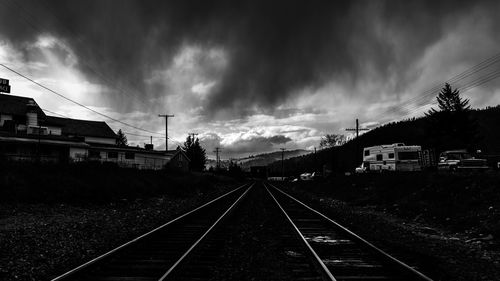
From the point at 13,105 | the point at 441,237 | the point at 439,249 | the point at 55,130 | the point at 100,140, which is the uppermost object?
the point at 13,105

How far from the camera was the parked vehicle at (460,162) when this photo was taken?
29.4 metres

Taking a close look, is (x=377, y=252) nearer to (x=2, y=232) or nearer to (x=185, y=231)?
(x=185, y=231)

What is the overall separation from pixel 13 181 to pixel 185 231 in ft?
42.3

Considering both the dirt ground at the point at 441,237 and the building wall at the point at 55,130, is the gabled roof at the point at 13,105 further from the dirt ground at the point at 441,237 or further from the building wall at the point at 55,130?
the dirt ground at the point at 441,237

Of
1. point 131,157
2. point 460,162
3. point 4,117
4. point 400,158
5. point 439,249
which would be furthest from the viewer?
point 131,157

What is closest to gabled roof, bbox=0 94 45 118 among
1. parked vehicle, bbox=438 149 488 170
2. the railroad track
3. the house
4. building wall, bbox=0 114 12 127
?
the house

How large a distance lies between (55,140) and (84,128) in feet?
74.8

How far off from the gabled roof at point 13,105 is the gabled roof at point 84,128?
7112 millimetres

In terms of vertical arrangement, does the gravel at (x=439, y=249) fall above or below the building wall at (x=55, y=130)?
below

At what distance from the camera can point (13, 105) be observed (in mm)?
51719

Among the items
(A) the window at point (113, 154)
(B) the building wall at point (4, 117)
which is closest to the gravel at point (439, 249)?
(A) the window at point (113, 154)

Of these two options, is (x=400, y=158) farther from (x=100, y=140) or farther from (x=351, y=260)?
(x=100, y=140)

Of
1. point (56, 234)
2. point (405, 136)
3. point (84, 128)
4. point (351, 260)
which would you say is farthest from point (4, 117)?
point (405, 136)

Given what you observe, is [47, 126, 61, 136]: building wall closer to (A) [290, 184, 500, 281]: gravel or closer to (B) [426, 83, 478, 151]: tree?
(A) [290, 184, 500, 281]: gravel
